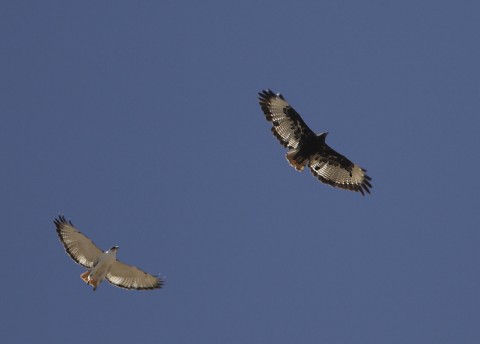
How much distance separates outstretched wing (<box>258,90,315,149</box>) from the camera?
2858 centimetres

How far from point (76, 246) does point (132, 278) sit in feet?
6.42

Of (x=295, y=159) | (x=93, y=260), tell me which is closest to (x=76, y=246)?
(x=93, y=260)

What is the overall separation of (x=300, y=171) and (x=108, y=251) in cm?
609

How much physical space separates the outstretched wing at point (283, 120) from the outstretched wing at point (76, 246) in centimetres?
629

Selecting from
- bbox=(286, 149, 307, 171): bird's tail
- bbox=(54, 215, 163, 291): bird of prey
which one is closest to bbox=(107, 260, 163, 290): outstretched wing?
bbox=(54, 215, 163, 291): bird of prey

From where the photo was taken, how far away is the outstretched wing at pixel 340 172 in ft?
95.7

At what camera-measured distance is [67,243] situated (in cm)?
2970

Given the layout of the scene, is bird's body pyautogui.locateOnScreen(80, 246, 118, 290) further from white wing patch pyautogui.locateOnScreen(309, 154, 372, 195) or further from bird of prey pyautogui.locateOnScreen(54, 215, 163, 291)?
white wing patch pyautogui.locateOnScreen(309, 154, 372, 195)

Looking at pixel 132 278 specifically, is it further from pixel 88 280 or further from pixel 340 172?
pixel 340 172

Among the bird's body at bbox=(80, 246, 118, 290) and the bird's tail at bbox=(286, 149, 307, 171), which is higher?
the bird's tail at bbox=(286, 149, 307, 171)

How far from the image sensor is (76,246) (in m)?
29.7

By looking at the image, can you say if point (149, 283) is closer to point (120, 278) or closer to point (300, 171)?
point (120, 278)

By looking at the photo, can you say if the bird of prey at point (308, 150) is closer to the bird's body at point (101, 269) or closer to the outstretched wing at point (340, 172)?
the outstretched wing at point (340, 172)

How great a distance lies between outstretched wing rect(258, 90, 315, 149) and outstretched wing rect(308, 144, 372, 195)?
0.93m
